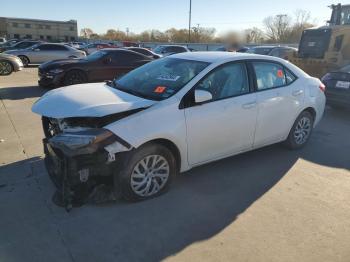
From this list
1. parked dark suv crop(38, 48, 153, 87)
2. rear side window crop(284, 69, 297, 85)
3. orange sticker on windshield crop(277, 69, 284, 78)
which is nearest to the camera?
orange sticker on windshield crop(277, 69, 284, 78)

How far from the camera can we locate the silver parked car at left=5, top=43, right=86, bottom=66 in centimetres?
→ 1886

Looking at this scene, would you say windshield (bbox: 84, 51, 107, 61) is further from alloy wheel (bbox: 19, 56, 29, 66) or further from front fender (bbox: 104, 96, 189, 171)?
alloy wheel (bbox: 19, 56, 29, 66)

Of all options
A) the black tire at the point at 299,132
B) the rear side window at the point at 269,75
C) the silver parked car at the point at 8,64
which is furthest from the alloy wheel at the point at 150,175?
the silver parked car at the point at 8,64

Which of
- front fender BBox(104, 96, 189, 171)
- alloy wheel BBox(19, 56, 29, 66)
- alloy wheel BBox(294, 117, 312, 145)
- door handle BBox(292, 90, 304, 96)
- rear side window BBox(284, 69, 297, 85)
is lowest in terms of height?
alloy wheel BBox(19, 56, 29, 66)

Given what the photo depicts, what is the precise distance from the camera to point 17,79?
13.6m

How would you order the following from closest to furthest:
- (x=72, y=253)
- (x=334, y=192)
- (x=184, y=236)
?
(x=72, y=253) < (x=184, y=236) < (x=334, y=192)

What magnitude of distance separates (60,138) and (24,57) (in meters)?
17.6

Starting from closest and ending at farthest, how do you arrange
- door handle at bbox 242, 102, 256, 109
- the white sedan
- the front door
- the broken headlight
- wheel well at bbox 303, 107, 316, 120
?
the broken headlight < the white sedan < the front door < door handle at bbox 242, 102, 256, 109 < wheel well at bbox 303, 107, 316, 120

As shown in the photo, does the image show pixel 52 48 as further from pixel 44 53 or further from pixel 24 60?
pixel 24 60

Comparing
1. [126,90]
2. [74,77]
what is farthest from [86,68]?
[126,90]

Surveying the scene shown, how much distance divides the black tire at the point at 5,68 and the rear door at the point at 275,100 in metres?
12.8

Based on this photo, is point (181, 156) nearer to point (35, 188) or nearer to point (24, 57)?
point (35, 188)

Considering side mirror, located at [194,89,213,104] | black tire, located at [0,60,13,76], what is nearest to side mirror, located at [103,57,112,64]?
black tire, located at [0,60,13,76]

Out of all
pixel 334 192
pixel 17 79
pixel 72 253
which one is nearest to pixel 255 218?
pixel 334 192
